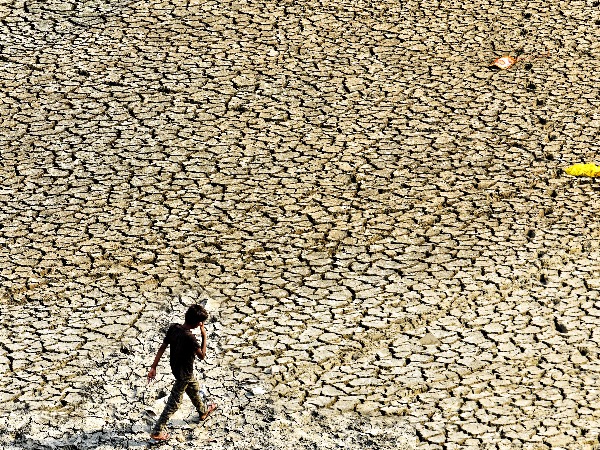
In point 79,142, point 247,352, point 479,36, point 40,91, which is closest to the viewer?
point 247,352

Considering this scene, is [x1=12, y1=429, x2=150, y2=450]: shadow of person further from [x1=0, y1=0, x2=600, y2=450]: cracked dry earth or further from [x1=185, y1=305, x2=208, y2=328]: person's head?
[x1=185, y1=305, x2=208, y2=328]: person's head

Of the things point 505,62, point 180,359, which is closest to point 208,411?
point 180,359

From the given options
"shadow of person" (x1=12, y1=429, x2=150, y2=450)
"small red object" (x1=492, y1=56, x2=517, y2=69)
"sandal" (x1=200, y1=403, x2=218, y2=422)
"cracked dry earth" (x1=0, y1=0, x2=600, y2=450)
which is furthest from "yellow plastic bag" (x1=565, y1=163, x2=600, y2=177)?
"shadow of person" (x1=12, y1=429, x2=150, y2=450)

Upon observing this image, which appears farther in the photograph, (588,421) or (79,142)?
(79,142)

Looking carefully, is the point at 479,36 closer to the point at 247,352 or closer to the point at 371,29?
the point at 371,29

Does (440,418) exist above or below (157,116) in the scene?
above

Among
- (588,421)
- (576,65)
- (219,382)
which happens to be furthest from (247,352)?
(576,65)

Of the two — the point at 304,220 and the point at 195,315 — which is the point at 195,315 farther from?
the point at 304,220
